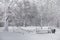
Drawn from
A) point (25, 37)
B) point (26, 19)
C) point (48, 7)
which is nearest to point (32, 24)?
point (26, 19)

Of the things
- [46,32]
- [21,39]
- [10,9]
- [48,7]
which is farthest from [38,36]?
[10,9]

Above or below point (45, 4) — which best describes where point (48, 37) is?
below

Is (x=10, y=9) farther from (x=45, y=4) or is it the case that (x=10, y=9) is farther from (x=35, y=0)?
(x=45, y=4)

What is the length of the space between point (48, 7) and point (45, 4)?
0.23 ft

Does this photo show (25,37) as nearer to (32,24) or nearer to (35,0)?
(32,24)

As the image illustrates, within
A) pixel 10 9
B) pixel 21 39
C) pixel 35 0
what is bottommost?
pixel 21 39

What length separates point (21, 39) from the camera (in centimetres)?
171

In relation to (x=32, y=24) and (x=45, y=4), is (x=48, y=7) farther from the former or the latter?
(x=32, y=24)

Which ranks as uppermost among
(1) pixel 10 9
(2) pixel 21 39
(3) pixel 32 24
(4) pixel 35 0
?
(4) pixel 35 0

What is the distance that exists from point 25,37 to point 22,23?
0.24 metres

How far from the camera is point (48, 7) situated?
165cm

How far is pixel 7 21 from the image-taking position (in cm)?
172

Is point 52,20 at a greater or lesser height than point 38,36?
greater

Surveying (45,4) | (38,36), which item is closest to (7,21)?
(38,36)
